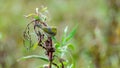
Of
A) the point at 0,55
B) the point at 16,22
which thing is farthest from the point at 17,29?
the point at 0,55

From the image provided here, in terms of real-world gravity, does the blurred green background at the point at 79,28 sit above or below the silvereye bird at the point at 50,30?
above

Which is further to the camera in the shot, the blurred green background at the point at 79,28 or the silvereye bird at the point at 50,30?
the blurred green background at the point at 79,28

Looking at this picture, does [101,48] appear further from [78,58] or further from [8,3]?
[8,3]

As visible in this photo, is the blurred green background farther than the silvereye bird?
Yes

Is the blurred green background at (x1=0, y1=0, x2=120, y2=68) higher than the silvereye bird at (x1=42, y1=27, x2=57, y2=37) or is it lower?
higher

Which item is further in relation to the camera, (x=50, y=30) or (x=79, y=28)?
(x=79, y=28)

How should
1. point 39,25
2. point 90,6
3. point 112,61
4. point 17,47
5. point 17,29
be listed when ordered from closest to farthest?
point 39,25
point 112,61
point 17,47
point 17,29
point 90,6

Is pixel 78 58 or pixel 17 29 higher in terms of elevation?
pixel 17 29

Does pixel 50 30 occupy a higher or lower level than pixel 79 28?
lower
